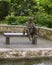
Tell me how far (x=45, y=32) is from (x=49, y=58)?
4028 mm

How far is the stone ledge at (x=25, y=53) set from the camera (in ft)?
37.0

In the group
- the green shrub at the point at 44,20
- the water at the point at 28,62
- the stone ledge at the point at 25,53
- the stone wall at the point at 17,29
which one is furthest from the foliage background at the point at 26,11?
the water at the point at 28,62

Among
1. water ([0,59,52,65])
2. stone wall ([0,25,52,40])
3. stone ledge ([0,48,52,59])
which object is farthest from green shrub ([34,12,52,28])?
water ([0,59,52,65])

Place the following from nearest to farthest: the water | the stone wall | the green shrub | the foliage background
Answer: the water, the stone wall, the green shrub, the foliage background

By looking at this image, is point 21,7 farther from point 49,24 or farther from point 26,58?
point 26,58

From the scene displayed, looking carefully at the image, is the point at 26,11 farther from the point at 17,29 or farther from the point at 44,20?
the point at 17,29

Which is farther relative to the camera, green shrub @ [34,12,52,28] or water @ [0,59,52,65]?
green shrub @ [34,12,52,28]

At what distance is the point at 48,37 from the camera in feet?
49.8

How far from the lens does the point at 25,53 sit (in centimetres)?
1143

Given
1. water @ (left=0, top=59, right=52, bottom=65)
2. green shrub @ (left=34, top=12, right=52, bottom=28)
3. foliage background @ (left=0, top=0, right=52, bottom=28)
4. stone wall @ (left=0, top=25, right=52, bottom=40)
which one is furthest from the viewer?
foliage background @ (left=0, top=0, right=52, bottom=28)

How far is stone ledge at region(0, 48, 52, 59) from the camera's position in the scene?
11.3 meters

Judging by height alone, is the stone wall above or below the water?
below

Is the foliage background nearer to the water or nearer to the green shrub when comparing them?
the green shrub

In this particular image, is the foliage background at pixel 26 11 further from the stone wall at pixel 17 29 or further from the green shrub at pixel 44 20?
the stone wall at pixel 17 29
